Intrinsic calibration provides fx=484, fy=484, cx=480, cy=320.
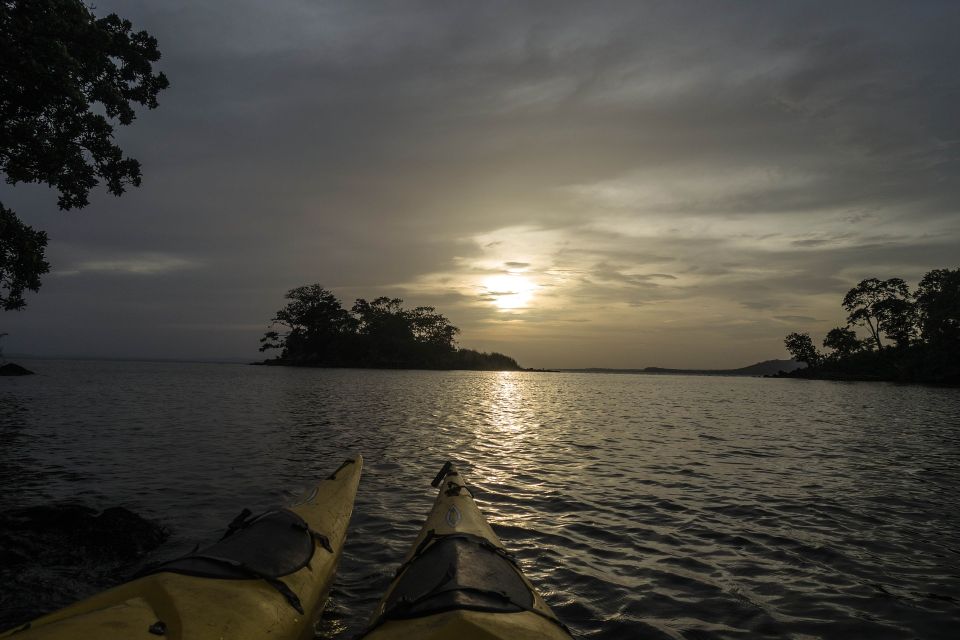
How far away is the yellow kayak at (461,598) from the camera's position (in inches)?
138

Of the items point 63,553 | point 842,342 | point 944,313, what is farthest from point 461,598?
point 842,342

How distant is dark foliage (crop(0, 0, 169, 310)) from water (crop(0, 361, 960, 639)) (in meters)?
6.16

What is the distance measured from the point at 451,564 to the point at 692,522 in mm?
6560

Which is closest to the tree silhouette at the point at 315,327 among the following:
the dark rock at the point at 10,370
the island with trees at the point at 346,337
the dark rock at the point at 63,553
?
the island with trees at the point at 346,337

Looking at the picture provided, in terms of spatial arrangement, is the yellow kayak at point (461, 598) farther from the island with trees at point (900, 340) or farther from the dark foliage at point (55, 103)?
the island with trees at point (900, 340)

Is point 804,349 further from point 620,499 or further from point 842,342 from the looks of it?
point 620,499

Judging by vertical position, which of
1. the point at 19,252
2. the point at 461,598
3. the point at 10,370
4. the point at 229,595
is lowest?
the point at 10,370

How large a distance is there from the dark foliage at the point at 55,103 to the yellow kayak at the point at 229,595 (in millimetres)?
13925

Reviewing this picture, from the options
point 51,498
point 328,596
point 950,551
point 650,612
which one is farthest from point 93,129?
point 950,551

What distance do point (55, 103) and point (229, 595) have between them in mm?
17142

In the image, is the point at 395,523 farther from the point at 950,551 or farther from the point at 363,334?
the point at 363,334

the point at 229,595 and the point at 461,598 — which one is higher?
the point at 461,598

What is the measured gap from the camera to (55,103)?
14398mm

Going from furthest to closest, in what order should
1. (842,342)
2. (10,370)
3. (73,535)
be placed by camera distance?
1. (842,342)
2. (10,370)
3. (73,535)
